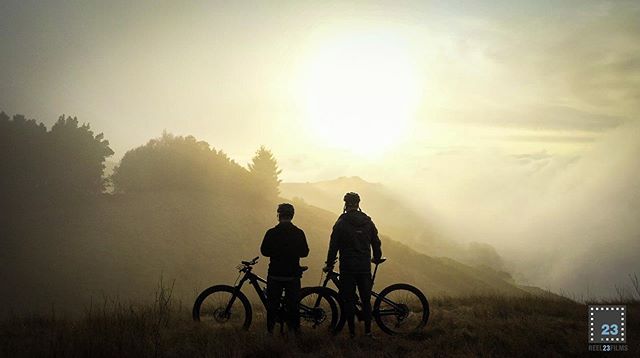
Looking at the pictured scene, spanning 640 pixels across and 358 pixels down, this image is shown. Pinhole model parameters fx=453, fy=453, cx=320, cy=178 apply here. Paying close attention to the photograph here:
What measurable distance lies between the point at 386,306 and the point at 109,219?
197 ft

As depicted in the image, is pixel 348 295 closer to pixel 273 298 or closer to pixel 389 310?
pixel 389 310

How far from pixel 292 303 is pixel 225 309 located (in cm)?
164

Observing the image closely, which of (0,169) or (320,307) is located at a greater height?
(0,169)

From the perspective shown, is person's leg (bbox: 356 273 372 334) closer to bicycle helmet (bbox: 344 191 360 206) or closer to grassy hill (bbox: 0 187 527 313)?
bicycle helmet (bbox: 344 191 360 206)

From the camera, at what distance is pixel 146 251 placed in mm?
57531

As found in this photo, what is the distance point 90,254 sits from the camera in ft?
180

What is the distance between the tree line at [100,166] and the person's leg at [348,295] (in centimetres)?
6248

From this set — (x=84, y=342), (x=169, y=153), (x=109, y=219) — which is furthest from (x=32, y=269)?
(x=84, y=342)

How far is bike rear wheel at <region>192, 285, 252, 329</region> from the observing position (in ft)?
30.3

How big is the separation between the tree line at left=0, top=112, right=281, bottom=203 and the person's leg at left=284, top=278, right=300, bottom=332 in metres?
62.1

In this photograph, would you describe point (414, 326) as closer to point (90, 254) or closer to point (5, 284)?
point (5, 284)

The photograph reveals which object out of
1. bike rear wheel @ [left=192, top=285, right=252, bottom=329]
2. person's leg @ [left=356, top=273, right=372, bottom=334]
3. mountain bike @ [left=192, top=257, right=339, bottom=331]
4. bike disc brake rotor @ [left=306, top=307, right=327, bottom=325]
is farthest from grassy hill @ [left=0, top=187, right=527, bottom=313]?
person's leg @ [left=356, top=273, right=372, bottom=334]

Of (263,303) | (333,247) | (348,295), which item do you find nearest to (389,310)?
(348,295)

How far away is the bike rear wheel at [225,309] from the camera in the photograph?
30.3 ft
